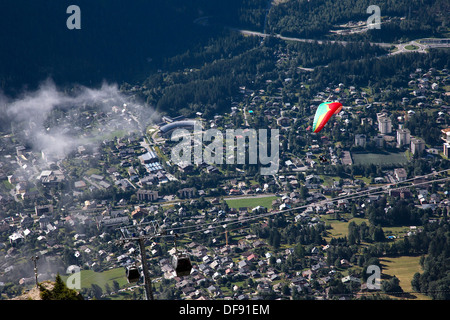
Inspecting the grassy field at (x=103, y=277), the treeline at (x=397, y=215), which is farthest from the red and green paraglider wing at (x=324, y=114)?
the grassy field at (x=103, y=277)

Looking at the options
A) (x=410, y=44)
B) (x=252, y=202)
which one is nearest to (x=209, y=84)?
(x=410, y=44)

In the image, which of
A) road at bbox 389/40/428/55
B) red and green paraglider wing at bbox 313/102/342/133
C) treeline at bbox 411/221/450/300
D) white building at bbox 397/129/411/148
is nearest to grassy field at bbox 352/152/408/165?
white building at bbox 397/129/411/148

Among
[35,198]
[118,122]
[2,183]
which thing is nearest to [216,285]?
[35,198]

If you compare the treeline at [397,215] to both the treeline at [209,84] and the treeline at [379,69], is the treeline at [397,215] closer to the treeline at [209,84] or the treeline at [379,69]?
the treeline at [209,84]

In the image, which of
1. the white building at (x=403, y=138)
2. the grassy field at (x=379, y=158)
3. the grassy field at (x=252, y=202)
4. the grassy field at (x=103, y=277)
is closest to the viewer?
the grassy field at (x=103, y=277)

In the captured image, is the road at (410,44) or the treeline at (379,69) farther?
the road at (410,44)

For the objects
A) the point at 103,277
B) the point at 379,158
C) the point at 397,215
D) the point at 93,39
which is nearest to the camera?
the point at 103,277

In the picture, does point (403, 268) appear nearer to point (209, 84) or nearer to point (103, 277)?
point (103, 277)
